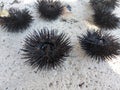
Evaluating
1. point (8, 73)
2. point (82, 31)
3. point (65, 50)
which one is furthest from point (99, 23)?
point (8, 73)

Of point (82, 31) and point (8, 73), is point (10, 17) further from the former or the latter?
point (82, 31)

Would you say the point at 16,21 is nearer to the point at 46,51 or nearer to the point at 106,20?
the point at 46,51

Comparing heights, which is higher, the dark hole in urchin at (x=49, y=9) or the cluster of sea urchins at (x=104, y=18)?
the dark hole in urchin at (x=49, y=9)

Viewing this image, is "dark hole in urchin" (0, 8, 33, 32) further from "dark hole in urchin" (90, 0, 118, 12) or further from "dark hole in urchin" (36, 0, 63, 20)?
"dark hole in urchin" (90, 0, 118, 12)

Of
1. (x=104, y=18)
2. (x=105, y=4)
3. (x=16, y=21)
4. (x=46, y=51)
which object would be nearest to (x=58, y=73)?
(x=46, y=51)

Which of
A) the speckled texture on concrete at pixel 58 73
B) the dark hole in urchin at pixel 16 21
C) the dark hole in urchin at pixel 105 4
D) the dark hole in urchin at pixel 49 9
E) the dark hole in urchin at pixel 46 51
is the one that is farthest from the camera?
the dark hole in urchin at pixel 105 4

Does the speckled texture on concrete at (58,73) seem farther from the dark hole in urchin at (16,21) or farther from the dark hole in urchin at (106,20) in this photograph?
the dark hole in urchin at (106,20)

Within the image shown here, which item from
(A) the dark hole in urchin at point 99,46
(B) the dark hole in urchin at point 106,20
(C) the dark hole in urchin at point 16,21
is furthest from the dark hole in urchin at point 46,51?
(B) the dark hole in urchin at point 106,20
